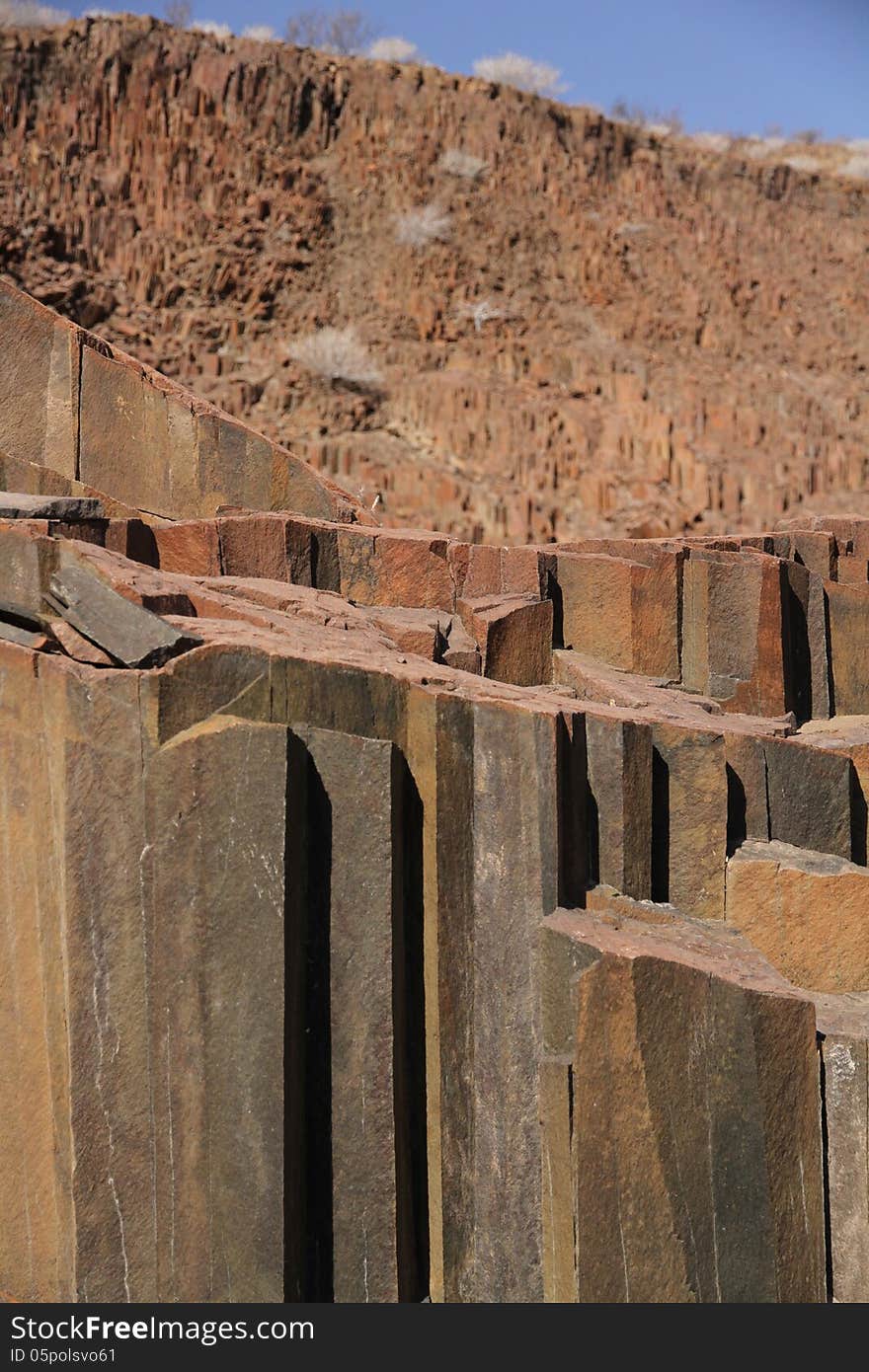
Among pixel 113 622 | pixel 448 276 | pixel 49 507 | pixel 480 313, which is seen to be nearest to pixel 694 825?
pixel 113 622

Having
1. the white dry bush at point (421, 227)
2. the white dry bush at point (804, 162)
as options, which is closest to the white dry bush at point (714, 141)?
the white dry bush at point (804, 162)

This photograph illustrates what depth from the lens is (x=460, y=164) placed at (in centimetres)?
2644

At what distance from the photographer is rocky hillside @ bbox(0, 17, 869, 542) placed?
2123cm

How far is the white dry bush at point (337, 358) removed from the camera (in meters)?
22.2

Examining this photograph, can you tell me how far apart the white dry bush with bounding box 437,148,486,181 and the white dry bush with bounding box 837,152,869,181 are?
9916 millimetres

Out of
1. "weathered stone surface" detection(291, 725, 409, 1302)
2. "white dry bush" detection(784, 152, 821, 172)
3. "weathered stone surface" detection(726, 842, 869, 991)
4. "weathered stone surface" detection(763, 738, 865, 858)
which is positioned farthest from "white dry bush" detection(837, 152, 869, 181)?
"weathered stone surface" detection(291, 725, 409, 1302)

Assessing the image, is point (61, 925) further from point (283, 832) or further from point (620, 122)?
point (620, 122)

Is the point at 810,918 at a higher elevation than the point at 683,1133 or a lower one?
higher

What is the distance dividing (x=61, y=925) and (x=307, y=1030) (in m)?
0.84

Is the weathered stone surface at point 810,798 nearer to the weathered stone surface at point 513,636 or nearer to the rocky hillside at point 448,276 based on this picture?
the weathered stone surface at point 513,636

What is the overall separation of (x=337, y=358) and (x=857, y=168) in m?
18.0

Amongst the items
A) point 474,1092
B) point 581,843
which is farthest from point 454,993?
point 581,843

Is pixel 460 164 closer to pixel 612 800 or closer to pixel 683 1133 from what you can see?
pixel 612 800

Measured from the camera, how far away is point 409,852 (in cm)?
442
